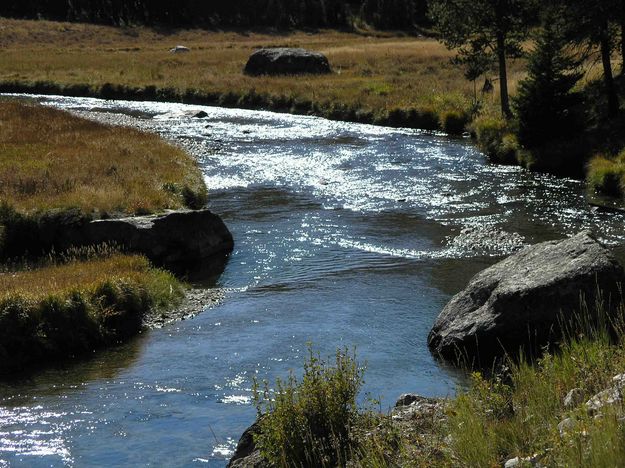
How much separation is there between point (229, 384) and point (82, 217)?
29.9 feet

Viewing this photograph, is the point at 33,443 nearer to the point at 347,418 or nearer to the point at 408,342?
the point at 347,418

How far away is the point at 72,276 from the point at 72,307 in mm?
1520

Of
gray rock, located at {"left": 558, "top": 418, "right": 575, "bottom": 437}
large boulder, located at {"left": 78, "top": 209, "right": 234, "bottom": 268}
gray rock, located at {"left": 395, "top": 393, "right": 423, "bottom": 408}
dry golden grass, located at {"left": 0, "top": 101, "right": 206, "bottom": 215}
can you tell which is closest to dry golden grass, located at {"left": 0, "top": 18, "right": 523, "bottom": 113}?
dry golden grass, located at {"left": 0, "top": 101, "right": 206, "bottom": 215}

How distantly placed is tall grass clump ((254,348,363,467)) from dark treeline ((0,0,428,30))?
4440 inches

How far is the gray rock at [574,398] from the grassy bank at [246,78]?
35183 millimetres

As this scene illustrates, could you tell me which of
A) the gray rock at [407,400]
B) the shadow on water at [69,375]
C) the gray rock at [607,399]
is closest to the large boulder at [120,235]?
the shadow on water at [69,375]

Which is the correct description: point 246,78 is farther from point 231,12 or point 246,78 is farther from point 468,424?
point 231,12

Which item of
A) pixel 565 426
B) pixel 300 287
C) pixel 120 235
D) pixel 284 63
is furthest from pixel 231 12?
pixel 565 426

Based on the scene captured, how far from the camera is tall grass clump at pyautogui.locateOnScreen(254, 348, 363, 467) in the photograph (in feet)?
30.2

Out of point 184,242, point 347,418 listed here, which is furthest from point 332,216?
point 347,418

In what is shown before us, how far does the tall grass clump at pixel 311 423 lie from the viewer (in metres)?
9.21

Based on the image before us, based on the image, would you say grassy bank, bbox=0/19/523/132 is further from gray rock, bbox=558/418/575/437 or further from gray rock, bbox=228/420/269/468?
gray rock, bbox=558/418/575/437

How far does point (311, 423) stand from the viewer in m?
9.59

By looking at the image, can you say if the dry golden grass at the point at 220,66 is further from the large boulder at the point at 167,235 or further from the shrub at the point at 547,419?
the shrub at the point at 547,419
